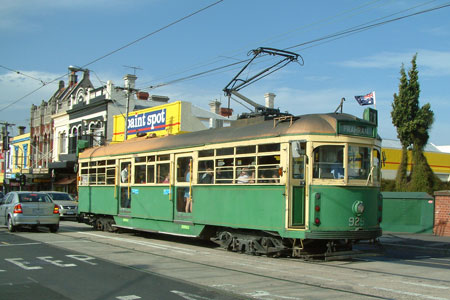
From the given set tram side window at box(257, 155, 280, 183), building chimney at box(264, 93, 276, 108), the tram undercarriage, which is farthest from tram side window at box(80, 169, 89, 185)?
building chimney at box(264, 93, 276, 108)

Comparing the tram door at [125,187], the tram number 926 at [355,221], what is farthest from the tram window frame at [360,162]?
the tram door at [125,187]

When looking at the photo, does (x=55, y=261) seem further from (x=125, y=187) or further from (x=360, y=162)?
(x=360, y=162)

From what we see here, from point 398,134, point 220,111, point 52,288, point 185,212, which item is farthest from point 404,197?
point 220,111

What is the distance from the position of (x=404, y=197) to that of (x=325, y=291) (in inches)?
556

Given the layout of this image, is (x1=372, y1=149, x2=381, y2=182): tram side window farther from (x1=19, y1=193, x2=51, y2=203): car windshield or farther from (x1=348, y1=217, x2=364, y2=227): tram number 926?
(x1=19, y1=193, x2=51, y2=203): car windshield

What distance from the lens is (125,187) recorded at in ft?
55.5

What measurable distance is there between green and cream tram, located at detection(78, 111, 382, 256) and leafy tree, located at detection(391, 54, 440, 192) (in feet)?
44.7

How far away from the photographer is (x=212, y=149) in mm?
13023

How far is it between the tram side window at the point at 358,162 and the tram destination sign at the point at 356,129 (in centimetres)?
33

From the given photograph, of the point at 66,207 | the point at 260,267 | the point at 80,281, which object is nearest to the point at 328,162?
the point at 260,267

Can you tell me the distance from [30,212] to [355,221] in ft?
38.8

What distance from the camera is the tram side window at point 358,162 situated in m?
11.1

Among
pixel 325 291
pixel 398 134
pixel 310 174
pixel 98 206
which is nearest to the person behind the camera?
pixel 325 291

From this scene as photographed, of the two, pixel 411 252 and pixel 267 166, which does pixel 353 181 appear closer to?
pixel 267 166
